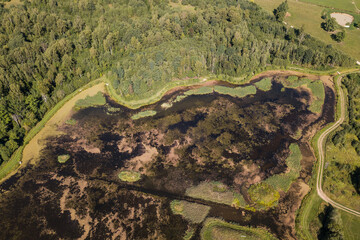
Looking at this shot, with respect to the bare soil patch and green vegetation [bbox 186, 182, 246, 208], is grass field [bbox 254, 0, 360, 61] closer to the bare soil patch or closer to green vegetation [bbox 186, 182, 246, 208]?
the bare soil patch

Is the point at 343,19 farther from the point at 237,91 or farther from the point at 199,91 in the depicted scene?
the point at 199,91

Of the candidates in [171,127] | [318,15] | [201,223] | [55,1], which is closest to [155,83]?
[171,127]

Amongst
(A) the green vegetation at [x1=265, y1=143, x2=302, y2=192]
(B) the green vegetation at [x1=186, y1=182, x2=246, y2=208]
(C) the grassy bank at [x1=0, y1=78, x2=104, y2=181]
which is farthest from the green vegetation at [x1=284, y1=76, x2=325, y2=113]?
(C) the grassy bank at [x1=0, y1=78, x2=104, y2=181]

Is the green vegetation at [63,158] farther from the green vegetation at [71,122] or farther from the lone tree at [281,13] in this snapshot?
the lone tree at [281,13]

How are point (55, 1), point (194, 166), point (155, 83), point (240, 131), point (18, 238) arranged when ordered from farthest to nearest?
point (55, 1) < point (155, 83) < point (240, 131) < point (194, 166) < point (18, 238)

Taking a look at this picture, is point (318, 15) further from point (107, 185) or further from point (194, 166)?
point (107, 185)

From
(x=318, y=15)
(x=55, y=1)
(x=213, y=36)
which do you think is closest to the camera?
(x=213, y=36)

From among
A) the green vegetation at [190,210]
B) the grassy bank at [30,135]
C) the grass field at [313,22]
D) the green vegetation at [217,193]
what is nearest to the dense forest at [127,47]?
the grassy bank at [30,135]

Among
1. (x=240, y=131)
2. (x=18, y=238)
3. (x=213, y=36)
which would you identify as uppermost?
(x=213, y=36)
